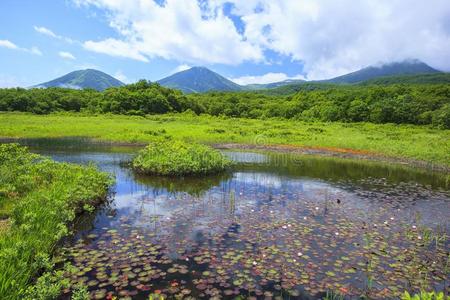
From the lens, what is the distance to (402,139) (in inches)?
1702

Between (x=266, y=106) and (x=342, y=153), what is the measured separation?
72.5m

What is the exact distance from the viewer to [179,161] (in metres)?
20.6

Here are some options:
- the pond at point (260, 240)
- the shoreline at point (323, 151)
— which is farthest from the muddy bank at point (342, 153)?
the pond at point (260, 240)

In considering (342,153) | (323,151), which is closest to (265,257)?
(342,153)

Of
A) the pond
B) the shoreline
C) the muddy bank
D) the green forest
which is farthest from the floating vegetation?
the green forest

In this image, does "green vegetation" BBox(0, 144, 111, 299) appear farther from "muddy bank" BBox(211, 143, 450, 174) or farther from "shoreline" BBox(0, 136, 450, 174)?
"muddy bank" BBox(211, 143, 450, 174)

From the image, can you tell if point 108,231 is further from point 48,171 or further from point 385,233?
point 385,233

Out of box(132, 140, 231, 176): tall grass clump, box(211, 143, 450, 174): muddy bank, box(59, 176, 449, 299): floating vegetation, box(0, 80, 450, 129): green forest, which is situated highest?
box(0, 80, 450, 129): green forest

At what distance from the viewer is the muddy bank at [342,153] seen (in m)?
28.2

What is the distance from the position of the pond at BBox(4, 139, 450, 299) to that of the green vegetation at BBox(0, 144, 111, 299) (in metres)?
0.78

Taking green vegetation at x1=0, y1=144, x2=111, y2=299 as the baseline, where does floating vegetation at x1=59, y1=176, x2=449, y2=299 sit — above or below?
below

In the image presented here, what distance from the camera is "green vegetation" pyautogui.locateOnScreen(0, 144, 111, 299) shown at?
22.6 ft

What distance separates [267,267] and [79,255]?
5021 mm

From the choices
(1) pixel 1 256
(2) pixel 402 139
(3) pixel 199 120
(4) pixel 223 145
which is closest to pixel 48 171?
(1) pixel 1 256
